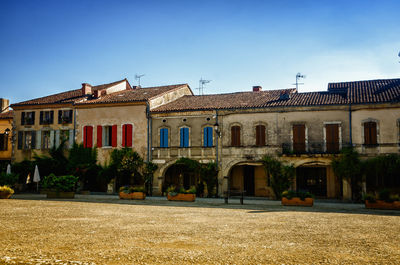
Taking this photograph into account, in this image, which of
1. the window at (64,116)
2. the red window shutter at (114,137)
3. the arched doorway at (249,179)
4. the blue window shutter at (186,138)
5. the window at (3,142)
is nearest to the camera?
the blue window shutter at (186,138)

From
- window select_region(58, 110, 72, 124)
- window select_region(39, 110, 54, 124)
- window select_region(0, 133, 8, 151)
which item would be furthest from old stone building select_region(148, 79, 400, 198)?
window select_region(0, 133, 8, 151)

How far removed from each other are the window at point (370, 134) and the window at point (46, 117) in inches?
930

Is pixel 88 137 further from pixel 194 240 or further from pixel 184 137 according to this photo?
pixel 194 240

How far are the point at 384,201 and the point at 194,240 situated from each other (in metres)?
13.3

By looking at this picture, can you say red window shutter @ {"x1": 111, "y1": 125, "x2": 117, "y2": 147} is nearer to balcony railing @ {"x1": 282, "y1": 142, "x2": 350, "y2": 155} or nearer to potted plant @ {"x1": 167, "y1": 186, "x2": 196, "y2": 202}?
potted plant @ {"x1": 167, "y1": 186, "x2": 196, "y2": 202}

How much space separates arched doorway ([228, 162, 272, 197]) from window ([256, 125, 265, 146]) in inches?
84.9

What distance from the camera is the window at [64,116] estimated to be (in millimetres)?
30844

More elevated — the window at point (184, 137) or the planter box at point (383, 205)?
the window at point (184, 137)

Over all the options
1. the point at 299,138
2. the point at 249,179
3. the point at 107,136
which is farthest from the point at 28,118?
the point at 299,138

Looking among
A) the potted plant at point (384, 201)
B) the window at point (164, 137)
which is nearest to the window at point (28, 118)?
the window at point (164, 137)

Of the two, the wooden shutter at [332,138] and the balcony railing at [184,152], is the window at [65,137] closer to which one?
the balcony railing at [184,152]

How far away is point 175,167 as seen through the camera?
29562 millimetres

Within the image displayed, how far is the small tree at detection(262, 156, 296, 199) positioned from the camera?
80.2ft

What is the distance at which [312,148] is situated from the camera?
24469mm
